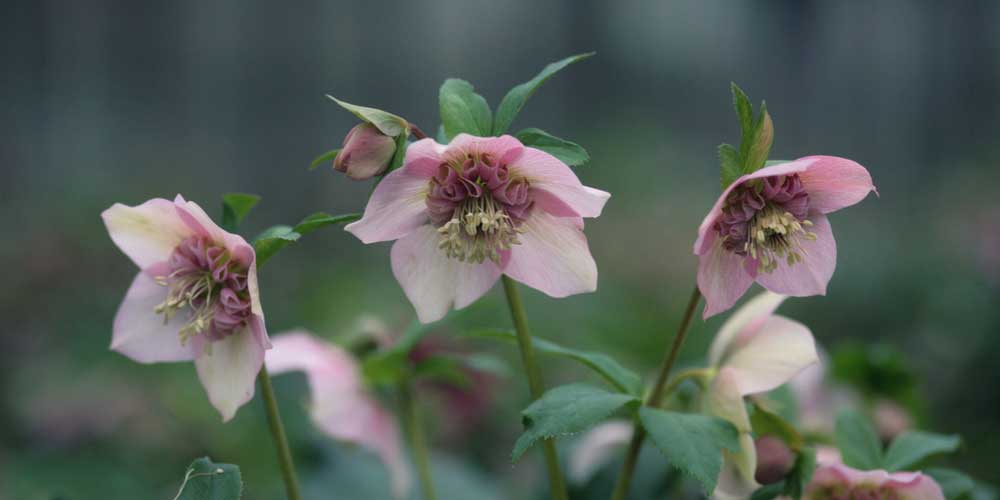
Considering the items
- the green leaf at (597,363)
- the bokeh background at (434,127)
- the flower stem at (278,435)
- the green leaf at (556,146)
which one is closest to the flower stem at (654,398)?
the green leaf at (597,363)

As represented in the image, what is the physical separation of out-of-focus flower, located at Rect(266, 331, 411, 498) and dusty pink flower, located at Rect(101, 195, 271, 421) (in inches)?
9.2

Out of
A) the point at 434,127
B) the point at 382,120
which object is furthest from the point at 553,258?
the point at 434,127

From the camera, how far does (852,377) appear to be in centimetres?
126

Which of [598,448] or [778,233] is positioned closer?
[778,233]

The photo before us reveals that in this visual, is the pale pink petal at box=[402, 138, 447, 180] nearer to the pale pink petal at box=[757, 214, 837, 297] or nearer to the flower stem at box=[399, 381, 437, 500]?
the pale pink petal at box=[757, 214, 837, 297]

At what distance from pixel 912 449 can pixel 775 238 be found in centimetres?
25

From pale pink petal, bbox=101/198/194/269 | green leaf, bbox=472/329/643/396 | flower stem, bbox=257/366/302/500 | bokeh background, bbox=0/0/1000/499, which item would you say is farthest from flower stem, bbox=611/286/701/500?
bokeh background, bbox=0/0/1000/499

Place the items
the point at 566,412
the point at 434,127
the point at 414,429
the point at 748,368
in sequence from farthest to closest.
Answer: the point at 434,127, the point at 414,429, the point at 748,368, the point at 566,412

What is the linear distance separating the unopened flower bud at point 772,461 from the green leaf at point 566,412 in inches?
4.5

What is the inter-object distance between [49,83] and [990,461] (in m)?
3.69

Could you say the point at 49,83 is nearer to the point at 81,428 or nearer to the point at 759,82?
the point at 81,428

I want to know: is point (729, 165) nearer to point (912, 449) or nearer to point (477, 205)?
point (477, 205)

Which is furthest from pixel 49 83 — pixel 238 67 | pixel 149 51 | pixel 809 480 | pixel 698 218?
pixel 809 480

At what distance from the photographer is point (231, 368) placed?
71 cm
